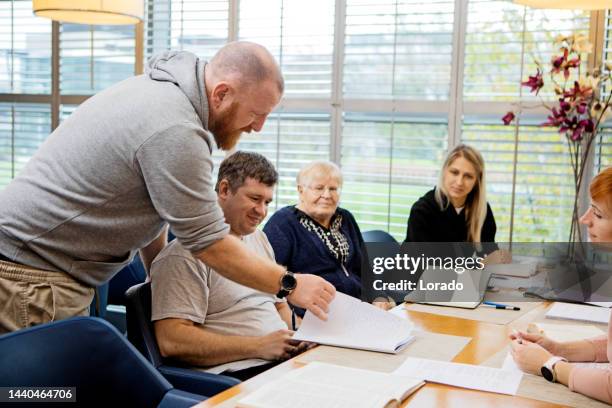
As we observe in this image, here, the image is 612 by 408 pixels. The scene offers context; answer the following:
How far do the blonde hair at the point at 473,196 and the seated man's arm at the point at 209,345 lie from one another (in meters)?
1.72

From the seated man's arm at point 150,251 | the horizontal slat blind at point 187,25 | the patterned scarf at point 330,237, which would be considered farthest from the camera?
the horizontal slat blind at point 187,25

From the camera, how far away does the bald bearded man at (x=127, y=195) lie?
170 centimetres

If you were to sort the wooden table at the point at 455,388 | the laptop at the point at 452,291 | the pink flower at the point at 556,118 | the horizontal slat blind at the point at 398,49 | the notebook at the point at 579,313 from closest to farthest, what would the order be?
1. the wooden table at the point at 455,388
2. the notebook at the point at 579,313
3. the laptop at the point at 452,291
4. the pink flower at the point at 556,118
5. the horizontal slat blind at the point at 398,49

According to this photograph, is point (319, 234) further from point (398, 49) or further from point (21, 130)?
point (21, 130)

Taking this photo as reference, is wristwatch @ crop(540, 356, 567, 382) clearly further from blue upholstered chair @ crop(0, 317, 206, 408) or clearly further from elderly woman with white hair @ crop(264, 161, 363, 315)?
elderly woman with white hair @ crop(264, 161, 363, 315)

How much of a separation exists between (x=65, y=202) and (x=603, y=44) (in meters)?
3.37

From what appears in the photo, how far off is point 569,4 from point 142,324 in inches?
92.6

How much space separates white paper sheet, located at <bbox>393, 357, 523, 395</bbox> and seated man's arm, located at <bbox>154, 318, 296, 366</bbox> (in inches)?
17.7

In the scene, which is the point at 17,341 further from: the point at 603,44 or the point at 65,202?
the point at 603,44

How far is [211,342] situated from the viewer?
6.55 ft

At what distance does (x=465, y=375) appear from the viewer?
166 centimetres

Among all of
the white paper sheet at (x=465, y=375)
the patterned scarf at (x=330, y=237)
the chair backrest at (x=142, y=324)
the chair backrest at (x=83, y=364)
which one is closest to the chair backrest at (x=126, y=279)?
the patterned scarf at (x=330, y=237)

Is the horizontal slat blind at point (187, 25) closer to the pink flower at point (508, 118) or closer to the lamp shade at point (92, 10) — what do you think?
the lamp shade at point (92, 10)

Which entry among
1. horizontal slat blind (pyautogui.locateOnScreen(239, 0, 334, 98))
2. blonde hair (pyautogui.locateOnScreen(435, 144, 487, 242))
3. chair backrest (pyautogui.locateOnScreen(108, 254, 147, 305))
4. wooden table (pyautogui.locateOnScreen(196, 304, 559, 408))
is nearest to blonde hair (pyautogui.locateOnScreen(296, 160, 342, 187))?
blonde hair (pyautogui.locateOnScreen(435, 144, 487, 242))
